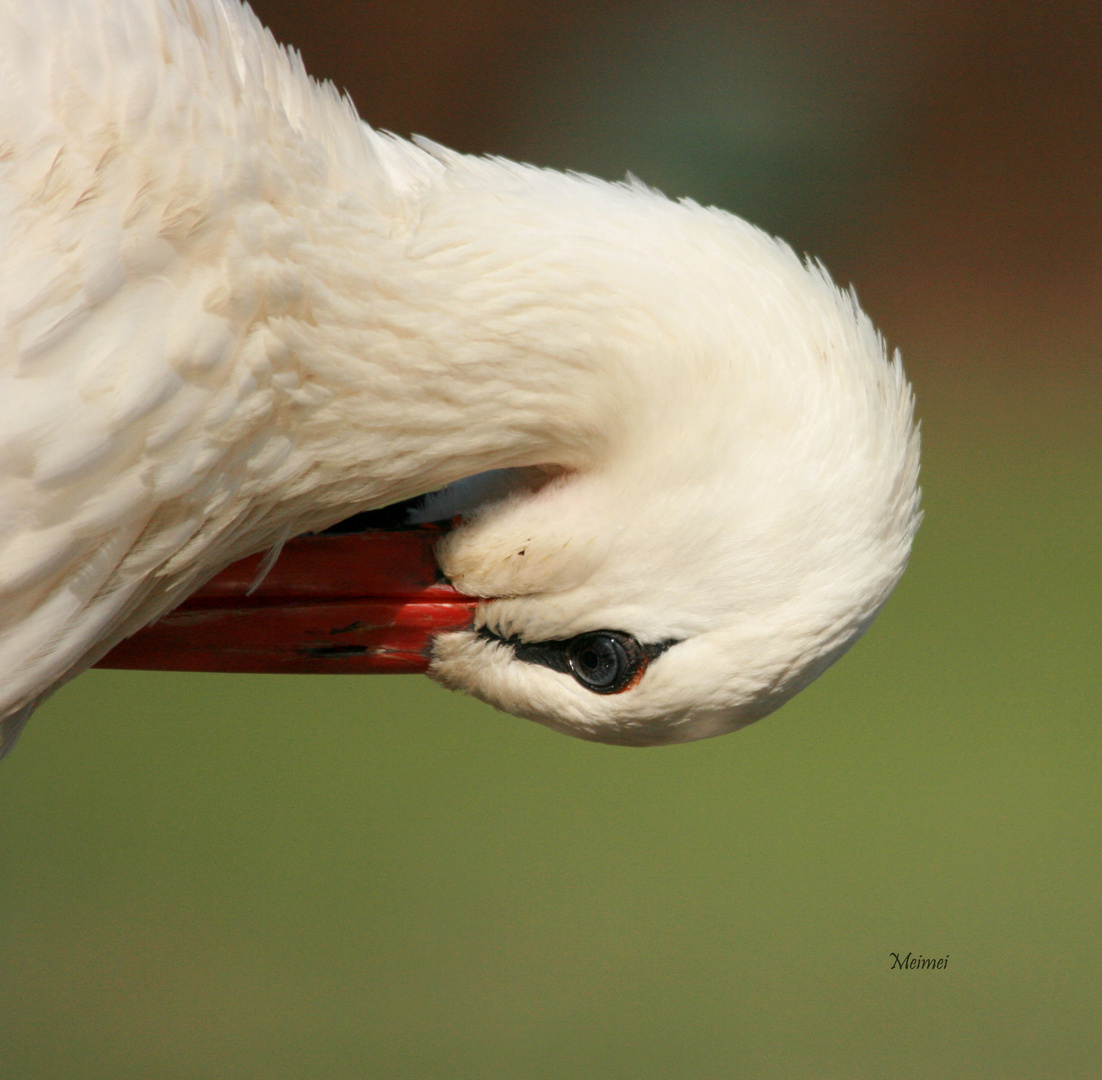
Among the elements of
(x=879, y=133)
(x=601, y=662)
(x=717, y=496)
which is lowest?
(x=601, y=662)

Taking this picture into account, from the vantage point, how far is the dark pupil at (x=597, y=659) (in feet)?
3.82

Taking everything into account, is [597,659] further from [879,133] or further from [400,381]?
[879,133]

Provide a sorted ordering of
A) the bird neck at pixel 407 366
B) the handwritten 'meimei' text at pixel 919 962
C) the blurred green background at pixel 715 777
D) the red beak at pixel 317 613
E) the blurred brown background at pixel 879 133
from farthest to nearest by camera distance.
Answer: the blurred brown background at pixel 879 133 → the handwritten 'meimei' text at pixel 919 962 → the blurred green background at pixel 715 777 → the red beak at pixel 317 613 → the bird neck at pixel 407 366

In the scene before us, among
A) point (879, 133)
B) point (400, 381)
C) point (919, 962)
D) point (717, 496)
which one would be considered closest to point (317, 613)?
point (400, 381)

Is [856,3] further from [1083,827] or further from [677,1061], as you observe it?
[677,1061]

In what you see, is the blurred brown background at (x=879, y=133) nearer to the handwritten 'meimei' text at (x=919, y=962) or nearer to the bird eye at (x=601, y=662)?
the handwritten 'meimei' text at (x=919, y=962)

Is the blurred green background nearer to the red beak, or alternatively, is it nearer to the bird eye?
the red beak

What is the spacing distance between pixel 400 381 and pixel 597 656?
13.5 inches

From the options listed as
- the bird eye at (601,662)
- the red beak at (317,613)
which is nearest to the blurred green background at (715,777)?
the red beak at (317,613)

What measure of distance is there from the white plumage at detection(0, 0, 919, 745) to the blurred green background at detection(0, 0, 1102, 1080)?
1672mm

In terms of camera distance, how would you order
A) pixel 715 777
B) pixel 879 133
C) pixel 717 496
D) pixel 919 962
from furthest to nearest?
1. pixel 879 133
2. pixel 715 777
3. pixel 919 962
4. pixel 717 496

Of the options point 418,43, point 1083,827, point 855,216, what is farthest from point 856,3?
point 1083,827

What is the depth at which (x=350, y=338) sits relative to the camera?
1081 mm

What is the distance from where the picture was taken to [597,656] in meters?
1.18
